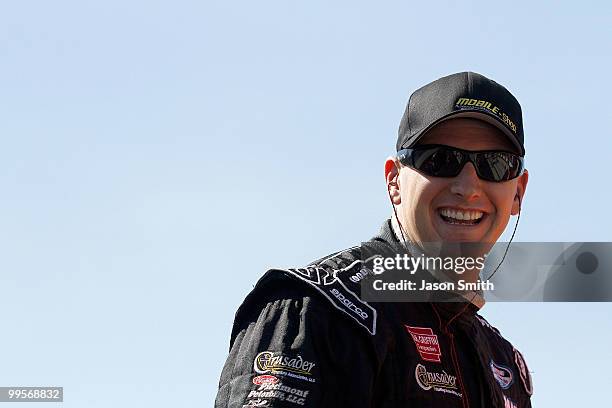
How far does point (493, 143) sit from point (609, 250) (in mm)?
1182

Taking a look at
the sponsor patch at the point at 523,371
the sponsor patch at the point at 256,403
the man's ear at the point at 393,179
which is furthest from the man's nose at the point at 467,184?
the sponsor patch at the point at 256,403

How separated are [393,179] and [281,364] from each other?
6.41 feet

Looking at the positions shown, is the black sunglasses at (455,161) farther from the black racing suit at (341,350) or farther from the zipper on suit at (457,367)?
the zipper on suit at (457,367)

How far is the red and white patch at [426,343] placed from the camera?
291 inches

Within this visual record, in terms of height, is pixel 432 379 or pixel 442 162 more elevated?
pixel 442 162

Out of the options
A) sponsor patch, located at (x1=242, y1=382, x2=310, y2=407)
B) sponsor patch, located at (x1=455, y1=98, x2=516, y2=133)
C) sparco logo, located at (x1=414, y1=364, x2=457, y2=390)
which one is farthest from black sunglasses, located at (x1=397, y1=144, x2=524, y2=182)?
sponsor patch, located at (x1=242, y1=382, x2=310, y2=407)

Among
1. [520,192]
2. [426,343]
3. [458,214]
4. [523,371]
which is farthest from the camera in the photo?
[523,371]

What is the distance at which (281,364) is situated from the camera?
6.71 m

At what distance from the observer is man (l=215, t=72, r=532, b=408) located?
6805 mm

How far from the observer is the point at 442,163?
A: 7738mm

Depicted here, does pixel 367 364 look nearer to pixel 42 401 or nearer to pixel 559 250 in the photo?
Result: pixel 559 250

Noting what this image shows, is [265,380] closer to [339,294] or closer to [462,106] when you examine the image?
[339,294]

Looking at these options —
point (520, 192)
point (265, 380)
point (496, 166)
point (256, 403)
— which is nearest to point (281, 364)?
point (265, 380)

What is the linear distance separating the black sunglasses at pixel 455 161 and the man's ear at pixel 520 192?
0.39 metres
